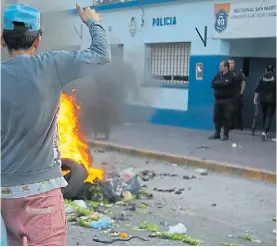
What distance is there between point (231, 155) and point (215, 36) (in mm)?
4026

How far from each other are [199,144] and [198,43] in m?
3.17

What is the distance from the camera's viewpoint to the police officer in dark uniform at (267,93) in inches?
420

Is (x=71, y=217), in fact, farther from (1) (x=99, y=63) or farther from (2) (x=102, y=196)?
(1) (x=99, y=63)

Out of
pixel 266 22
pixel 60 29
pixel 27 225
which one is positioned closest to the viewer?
pixel 27 225

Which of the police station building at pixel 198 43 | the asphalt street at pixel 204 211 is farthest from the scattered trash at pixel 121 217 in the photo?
the police station building at pixel 198 43

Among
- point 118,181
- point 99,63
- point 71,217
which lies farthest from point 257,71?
point 99,63

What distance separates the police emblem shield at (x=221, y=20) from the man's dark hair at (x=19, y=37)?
10203 mm

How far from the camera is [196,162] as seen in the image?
8719mm

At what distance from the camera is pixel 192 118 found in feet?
42.5

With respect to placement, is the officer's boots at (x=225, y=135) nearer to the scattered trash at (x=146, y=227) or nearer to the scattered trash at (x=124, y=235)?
the scattered trash at (x=146, y=227)

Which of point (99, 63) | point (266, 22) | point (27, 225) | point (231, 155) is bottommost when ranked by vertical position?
point (231, 155)

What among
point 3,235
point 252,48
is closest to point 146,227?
point 3,235

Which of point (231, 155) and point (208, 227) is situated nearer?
point (208, 227)

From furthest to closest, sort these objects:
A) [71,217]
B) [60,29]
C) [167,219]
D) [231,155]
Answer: [231,155], [60,29], [167,219], [71,217]
